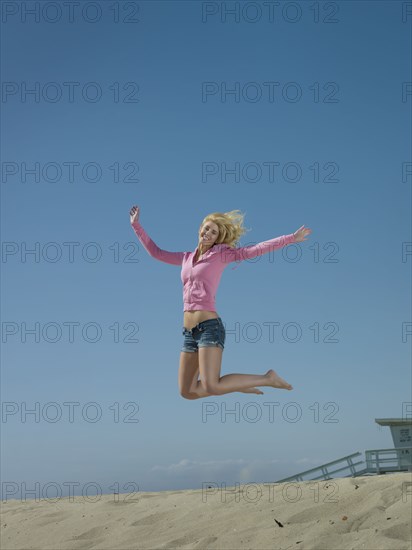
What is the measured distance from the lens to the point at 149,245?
6.82 meters

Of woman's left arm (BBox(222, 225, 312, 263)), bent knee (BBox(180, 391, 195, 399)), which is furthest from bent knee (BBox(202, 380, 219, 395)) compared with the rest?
woman's left arm (BBox(222, 225, 312, 263))

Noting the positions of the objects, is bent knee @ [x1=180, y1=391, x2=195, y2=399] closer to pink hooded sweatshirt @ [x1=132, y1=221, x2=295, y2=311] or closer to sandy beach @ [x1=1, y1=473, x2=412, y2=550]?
pink hooded sweatshirt @ [x1=132, y1=221, x2=295, y2=311]

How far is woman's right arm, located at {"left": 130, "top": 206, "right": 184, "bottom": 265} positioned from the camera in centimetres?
667

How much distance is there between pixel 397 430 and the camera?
23.2m

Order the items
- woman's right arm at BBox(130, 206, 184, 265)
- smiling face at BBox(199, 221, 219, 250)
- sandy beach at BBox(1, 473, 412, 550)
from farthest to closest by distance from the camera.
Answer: sandy beach at BBox(1, 473, 412, 550), woman's right arm at BBox(130, 206, 184, 265), smiling face at BBox(199, 221, 219, 250)

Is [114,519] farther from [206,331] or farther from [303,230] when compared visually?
[303,230]

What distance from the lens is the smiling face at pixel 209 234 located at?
645cm

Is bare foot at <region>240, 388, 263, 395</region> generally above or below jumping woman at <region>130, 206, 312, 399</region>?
below

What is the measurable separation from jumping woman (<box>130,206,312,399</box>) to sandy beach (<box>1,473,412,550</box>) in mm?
3689

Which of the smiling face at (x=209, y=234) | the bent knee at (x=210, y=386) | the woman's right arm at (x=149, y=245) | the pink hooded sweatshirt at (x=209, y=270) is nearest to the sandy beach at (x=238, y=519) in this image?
the bent knee at (x=210, y=386)

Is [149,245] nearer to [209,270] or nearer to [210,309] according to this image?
[209,270]

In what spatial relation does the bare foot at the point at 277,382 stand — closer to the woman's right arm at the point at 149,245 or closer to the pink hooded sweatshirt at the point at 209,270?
the pink hooded sweatshirt at the point at 209,270

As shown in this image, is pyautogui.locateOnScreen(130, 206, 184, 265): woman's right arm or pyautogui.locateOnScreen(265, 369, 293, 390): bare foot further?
pyautogui.locateOnScreen(130, 206, 184, 265): woman's right arm

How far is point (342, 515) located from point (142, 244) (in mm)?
5205
